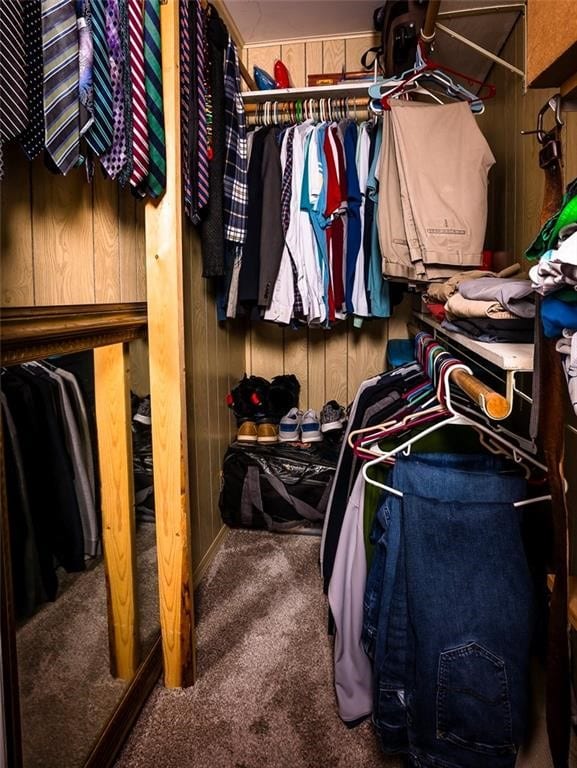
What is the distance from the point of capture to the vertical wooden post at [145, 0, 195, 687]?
1.26 metres

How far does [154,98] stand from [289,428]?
5.07 ft

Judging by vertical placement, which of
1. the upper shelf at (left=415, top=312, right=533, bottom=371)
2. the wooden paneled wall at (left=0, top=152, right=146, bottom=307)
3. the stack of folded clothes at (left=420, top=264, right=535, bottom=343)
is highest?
the wooden paneled wall at (left=0, top=152, right=146, bottom=307)

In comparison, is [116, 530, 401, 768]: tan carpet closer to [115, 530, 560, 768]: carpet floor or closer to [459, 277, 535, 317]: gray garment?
[115, 530, 560, 768]: carpet floor

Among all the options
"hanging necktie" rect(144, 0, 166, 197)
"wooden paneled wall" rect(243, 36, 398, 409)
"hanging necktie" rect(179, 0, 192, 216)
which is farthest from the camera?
"wooden paneled wall" rect(243, 36, 398, 409)

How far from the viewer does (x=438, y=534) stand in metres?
0.99

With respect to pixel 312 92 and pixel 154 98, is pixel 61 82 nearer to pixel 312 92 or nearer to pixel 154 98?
pixel 154 98

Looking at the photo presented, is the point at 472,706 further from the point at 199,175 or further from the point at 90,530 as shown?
the point at 199,175

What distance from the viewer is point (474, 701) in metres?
0.94

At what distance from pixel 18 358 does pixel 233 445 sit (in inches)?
62.0

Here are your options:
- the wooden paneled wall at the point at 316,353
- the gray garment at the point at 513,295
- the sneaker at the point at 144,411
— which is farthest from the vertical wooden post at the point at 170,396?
the wooden paneled wall at the point at 316,353

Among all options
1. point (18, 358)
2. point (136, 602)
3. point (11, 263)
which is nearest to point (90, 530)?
point (136, 602)

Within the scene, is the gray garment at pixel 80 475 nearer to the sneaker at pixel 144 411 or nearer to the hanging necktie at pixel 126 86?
the sneaker at pixel 144 411

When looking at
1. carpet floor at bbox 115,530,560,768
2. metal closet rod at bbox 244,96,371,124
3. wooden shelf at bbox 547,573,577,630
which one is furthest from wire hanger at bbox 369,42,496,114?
carpet floor at bbox 115,530,560,768

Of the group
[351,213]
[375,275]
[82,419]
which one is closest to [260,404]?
[375,275]
